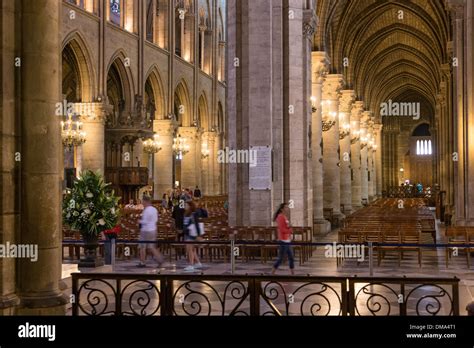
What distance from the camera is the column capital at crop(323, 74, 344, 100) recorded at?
35188mm

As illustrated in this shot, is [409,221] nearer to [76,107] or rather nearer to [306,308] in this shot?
[306,308]

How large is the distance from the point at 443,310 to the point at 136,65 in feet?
91.9

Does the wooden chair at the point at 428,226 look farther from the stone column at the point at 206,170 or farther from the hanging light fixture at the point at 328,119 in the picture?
the stone column at the point at 206,170

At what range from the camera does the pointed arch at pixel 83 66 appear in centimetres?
3020

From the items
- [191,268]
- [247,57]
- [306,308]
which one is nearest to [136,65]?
[247,57]

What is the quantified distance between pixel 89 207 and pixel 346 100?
3024 cm

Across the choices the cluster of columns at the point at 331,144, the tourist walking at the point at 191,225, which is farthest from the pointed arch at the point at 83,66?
the tourist walking at the point at 191,225

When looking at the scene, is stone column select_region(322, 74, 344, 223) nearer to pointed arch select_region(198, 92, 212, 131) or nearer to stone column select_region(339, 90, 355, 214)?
stone column select_region(339, 90, 355, 214)

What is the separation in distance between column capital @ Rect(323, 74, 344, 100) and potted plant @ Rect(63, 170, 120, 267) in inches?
892

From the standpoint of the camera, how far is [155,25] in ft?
132

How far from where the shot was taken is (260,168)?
18078mm

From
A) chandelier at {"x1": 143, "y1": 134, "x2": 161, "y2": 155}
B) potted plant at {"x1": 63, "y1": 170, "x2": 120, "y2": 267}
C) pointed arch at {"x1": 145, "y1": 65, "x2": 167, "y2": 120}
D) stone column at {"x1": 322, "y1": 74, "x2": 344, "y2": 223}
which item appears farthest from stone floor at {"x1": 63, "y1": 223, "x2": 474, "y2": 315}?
pointed arch at {"x1": 145, "y1": 65, "x2": 167, "y2": 120}

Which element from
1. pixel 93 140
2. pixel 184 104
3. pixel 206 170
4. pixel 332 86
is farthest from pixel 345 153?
pixel 93 140

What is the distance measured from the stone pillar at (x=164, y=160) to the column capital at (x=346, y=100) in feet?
34.6
